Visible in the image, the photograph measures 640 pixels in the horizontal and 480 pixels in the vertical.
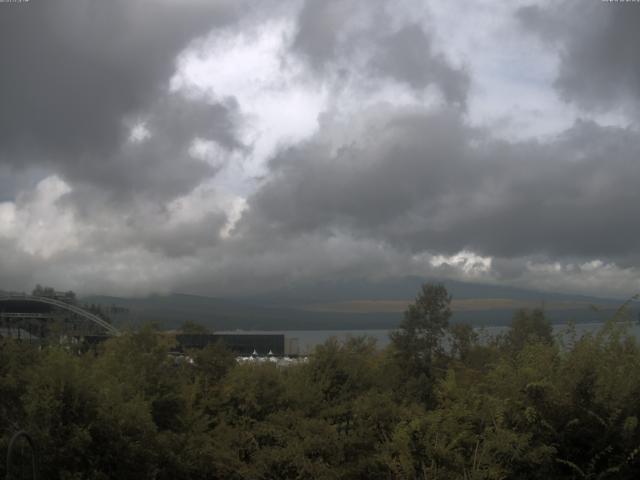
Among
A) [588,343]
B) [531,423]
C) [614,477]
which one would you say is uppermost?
[588,343]

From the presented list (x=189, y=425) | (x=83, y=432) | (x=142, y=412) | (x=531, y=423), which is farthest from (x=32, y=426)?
(x=531, y=423)

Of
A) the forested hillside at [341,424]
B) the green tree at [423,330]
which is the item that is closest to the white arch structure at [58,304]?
the green tree at [423,330]

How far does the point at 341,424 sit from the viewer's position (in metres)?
14.7

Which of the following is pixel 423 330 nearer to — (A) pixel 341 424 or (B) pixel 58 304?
(A) pixel 341 424

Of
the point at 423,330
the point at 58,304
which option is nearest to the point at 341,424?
the point at 423,330

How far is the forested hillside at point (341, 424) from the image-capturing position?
10.8 meters

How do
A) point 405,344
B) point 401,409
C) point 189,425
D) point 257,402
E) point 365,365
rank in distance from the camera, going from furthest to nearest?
point 405,344 < point 365,365 < point 257,402 < point 189,425 < point 401,409

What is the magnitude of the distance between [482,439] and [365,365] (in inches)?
280

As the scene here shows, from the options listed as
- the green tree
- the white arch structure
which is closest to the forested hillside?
the green tree

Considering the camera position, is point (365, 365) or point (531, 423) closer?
point (531, 423)

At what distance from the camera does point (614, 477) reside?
429 inches

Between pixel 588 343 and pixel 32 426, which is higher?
Answer: pixel 588 343

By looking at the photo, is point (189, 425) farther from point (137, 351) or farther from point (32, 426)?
point (32, 426)

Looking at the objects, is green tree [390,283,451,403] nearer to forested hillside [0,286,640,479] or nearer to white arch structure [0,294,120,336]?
forested hillside [0,286,640,479]
